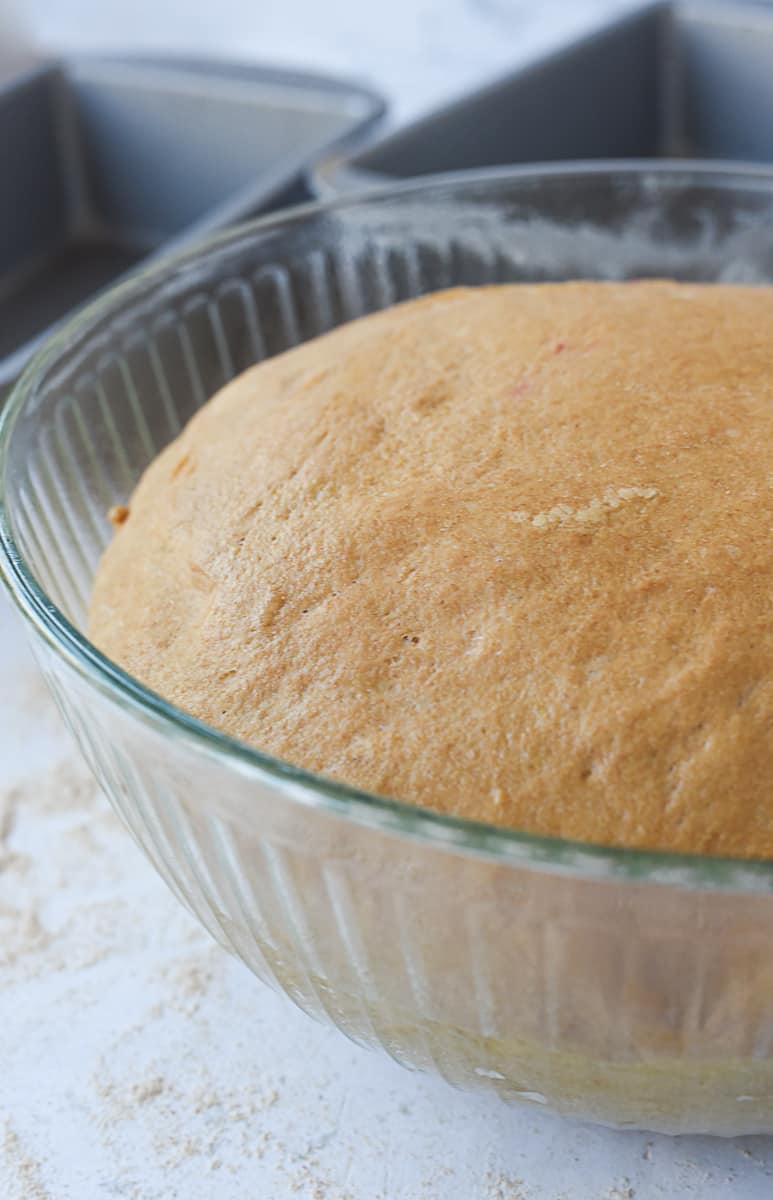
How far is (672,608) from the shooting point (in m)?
0.67

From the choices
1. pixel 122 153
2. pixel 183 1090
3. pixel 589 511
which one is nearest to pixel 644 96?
pixel 122 153

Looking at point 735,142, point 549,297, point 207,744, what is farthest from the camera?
point 735,142

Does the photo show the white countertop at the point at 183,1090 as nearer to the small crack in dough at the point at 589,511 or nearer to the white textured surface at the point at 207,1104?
the white textured surface at the point at 207,1104

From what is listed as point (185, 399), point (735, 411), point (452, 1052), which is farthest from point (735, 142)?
point (452, 1052)

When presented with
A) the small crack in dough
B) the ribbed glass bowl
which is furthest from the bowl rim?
the small crack in dough

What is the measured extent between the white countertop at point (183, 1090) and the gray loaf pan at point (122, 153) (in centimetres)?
113

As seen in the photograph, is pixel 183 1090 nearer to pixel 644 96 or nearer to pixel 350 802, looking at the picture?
pixel 350 802

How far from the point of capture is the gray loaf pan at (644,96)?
1915 mm

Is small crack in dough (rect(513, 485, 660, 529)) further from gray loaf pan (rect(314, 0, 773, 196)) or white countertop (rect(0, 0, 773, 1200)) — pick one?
gray loaf pan (rect(314, 0, 773, 196))

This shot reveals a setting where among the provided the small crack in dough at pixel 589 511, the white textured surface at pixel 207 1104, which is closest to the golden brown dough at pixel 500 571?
the small crack in dough at pixel 589 511

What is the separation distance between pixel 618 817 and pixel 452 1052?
17cm

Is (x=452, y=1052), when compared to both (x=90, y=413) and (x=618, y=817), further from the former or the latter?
(x=90, y=413)

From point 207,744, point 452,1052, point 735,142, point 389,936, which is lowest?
point 735,142

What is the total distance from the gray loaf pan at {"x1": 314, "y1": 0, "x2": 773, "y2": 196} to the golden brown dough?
109cm
